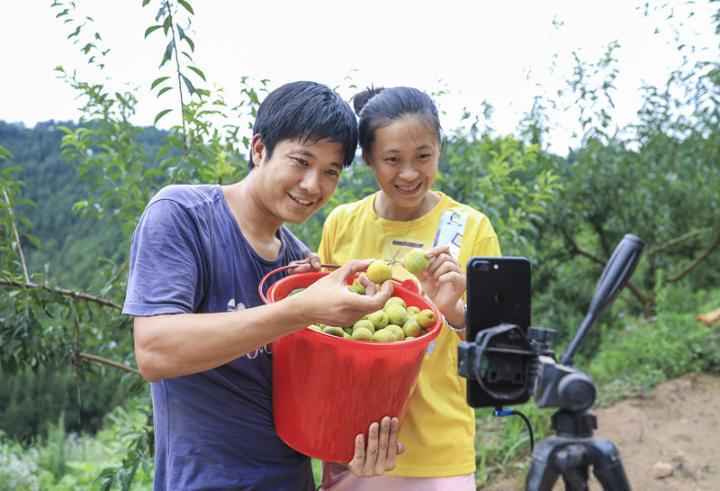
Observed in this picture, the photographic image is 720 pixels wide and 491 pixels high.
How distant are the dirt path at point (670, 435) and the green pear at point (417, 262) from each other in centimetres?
212

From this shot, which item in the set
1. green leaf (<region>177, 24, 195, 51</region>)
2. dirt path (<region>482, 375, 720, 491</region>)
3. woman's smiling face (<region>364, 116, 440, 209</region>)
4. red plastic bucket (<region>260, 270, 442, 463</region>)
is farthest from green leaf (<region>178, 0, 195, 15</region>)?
dirt path (<region>482, 375, 720, 491</region>)

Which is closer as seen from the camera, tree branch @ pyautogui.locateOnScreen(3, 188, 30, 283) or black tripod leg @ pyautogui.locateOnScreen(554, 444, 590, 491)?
black tripod leg @ pyautogui.locateOnScreen(554, 444, 590, 491)

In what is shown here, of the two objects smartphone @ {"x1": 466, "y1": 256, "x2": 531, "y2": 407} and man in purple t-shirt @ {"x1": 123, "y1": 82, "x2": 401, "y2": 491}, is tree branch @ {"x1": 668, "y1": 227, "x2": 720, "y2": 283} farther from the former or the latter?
smartphone @ {"x1": 466, "y1": 256, "x2": 531, "y2": 407}

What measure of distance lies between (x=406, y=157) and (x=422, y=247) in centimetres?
27

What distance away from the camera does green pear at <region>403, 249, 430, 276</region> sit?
1.82 m

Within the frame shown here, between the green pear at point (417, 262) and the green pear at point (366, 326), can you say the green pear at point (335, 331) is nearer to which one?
the green pear at point (366, 326)

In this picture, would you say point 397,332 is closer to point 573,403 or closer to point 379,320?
point 379,320

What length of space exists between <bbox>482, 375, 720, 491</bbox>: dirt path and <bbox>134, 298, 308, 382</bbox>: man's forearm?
102 inches

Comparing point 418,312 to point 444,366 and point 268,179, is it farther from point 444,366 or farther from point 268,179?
point 268,179

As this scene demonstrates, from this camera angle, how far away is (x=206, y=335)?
1.35 metres

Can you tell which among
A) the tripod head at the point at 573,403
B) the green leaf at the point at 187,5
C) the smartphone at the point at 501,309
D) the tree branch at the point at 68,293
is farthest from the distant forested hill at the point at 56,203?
the tripod head at the point at 573,403

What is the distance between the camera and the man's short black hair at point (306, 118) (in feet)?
5.54

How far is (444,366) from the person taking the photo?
1.93 m

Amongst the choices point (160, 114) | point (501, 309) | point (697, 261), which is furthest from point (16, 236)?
point (697, 261)
